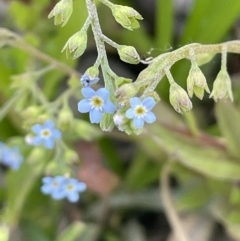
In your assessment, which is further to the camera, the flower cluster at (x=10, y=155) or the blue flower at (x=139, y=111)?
the flower cluster at (x=10, y=155)

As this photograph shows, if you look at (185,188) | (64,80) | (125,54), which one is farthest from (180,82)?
(125,54)

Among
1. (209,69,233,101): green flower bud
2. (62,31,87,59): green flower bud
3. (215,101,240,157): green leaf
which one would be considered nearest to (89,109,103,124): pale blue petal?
(62,31,87,59): green flower bud

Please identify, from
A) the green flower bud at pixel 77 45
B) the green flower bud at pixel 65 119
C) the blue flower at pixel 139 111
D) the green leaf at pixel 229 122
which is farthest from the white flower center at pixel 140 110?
the green leaf at pixel 229 122

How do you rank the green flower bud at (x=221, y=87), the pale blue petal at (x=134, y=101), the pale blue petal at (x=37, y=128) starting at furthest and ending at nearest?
the pale blue petal at (x=37, y=128)
the green flower bud at (x=221, y=87)
the pale blue petal at (x=134, y=101)

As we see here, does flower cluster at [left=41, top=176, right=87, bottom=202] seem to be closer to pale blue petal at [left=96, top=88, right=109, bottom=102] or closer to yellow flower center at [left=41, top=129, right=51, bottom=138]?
yellow flower center at [left=41, top=129, right=51, bottom=138]

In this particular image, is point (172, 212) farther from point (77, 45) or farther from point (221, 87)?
point (77, 45)

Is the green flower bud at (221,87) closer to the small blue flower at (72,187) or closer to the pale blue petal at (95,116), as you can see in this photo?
the pale blue petal at (95,116)
